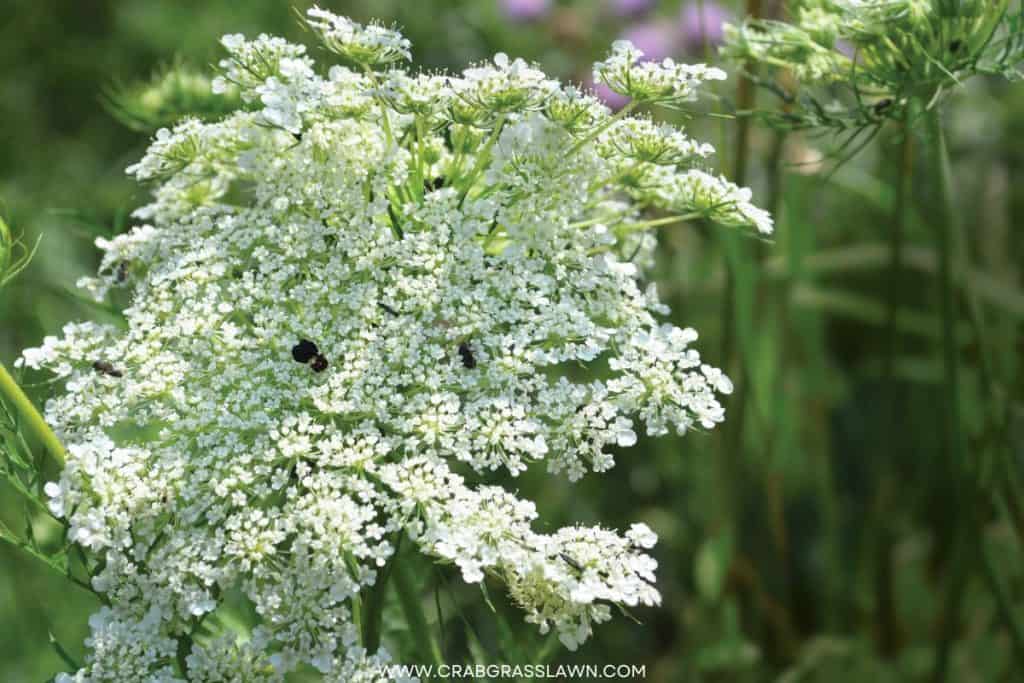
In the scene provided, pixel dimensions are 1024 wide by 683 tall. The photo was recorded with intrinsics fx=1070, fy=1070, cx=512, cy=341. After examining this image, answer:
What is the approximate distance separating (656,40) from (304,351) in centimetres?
359

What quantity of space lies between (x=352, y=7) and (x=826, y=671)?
4.16 m

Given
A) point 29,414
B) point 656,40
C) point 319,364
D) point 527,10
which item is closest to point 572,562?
point 319,364

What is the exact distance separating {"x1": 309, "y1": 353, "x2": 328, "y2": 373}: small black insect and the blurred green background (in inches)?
24.3

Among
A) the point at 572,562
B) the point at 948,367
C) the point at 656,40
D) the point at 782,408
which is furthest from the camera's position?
the point at 656,40

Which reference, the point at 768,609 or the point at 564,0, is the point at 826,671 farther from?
the point at 564,0

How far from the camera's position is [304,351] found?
69.4 inches

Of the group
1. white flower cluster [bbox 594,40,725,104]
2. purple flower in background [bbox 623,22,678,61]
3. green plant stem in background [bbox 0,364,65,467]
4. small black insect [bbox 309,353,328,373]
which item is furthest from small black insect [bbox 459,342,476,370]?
purple flower in background [bbox 623,22,678,61]

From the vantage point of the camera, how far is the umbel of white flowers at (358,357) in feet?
5.31

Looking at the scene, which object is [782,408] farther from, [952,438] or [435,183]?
[435,183]

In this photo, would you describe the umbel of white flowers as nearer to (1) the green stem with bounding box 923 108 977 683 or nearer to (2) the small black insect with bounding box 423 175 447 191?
(2) the small black insect with bounding box 423 175 447 191

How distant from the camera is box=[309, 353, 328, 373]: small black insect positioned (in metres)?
1.77

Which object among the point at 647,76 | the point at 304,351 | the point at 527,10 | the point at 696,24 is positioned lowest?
the point at 304,351

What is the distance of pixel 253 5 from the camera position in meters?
5.42

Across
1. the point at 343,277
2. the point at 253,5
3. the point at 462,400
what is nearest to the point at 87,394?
the point at 343,277
